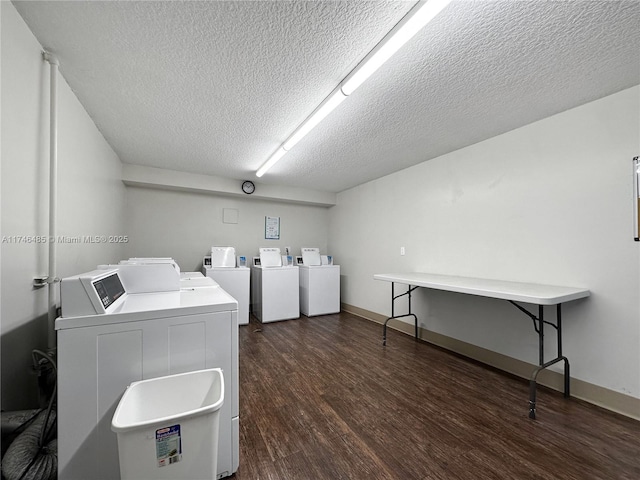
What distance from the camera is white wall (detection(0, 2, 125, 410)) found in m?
1.26

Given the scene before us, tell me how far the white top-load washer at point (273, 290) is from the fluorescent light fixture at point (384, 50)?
103 inches

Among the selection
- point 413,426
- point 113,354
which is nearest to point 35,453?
point 113,354

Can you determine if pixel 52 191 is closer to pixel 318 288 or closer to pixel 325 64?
→ pixel 325 64

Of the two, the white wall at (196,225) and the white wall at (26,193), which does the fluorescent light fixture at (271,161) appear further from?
the white wall at (26,193)

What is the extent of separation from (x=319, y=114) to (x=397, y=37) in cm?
94

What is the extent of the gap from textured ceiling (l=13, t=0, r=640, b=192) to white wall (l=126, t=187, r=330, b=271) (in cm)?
156

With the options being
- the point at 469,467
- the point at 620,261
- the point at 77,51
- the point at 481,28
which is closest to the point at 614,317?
the point at 620,261

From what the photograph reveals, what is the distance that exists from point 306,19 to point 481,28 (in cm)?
94

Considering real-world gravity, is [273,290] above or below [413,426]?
above

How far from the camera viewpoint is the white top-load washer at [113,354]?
1107 mm

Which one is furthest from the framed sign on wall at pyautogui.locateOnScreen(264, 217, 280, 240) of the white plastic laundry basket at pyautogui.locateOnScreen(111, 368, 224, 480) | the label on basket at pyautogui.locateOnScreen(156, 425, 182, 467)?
the label on basket at pyautogui.locateOnScreen(156, 425, 182, 467)

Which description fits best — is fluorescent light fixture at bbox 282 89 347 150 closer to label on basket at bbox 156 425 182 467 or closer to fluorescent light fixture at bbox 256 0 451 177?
fluorescent light fixture at bbox 256 0 451 177

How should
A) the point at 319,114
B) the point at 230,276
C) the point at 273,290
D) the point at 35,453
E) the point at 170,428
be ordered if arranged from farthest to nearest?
the point at 273,290, the point at 230,276, the point at 319,114, the point at 35,453, the point at 170,428

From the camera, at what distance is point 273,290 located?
433cm
